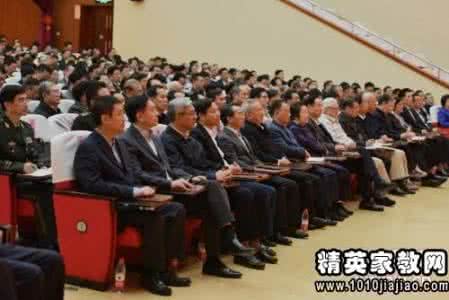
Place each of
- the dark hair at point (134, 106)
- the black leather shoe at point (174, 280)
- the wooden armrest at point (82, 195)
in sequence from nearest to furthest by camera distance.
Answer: the wooden armrest at point (82, 195) → the black leather shoe at point (174, 280) → the dark hair at point (134, 106)

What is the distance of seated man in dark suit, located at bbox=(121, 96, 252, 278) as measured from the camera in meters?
4.45

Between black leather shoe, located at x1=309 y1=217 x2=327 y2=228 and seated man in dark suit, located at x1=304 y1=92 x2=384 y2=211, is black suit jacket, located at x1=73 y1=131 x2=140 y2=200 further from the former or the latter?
seated man in dark suit, located at x1=304 y1=92 x2=384 y2=211

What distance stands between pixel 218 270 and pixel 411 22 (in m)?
10.9

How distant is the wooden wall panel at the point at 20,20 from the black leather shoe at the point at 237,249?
17946 mm

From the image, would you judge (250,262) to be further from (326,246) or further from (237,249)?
(326,246)

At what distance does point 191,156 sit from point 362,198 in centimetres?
299

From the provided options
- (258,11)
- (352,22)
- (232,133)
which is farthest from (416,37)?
(232,133)

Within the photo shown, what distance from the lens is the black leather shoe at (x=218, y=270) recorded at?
455 centimetres

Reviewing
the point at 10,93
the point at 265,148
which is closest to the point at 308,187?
the point at 265,148

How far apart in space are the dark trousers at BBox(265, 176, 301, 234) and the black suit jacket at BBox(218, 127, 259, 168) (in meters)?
0.26

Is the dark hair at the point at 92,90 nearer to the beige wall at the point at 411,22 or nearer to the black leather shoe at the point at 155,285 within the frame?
the black leather shoe at the point at 155,285

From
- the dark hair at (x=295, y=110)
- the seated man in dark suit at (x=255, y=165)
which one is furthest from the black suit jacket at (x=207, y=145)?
the dark hair at (x=295, y=110)

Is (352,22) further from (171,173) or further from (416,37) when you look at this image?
(171,173)

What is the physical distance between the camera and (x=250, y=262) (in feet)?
15.8
